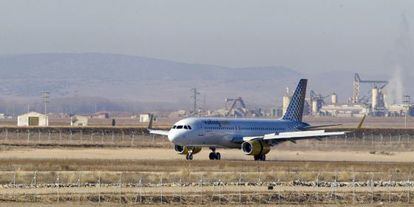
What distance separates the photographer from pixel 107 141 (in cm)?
11994

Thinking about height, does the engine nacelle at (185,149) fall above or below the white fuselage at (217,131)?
below

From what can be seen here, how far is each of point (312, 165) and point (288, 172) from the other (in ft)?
31.2

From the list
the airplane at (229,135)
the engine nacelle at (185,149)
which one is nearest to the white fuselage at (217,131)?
the airplane at (229,135)

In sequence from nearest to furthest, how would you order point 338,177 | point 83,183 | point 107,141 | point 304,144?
1. point 83,183
2. point 338,177
3. point 304,144
4. point 107,141

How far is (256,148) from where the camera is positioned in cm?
8625

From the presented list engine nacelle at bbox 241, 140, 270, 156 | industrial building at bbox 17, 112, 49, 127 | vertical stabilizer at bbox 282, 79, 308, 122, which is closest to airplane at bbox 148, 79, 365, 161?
engine nacelle at bbox 241, 140, 270, 156

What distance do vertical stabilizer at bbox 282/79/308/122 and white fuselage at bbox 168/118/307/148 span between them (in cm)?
366

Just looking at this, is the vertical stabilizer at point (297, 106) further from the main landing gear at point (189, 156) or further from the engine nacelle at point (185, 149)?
the main landing gear at point (189, 156)

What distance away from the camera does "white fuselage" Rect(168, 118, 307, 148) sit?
281ft

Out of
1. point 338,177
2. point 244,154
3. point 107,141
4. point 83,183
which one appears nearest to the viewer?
point 83,183

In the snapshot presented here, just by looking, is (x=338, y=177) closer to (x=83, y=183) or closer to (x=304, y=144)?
(x=83, y=183)

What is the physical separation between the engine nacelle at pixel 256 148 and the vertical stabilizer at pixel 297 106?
9.32m

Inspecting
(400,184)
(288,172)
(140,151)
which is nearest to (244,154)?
(140,151)

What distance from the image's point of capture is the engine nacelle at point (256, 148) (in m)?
86.2
